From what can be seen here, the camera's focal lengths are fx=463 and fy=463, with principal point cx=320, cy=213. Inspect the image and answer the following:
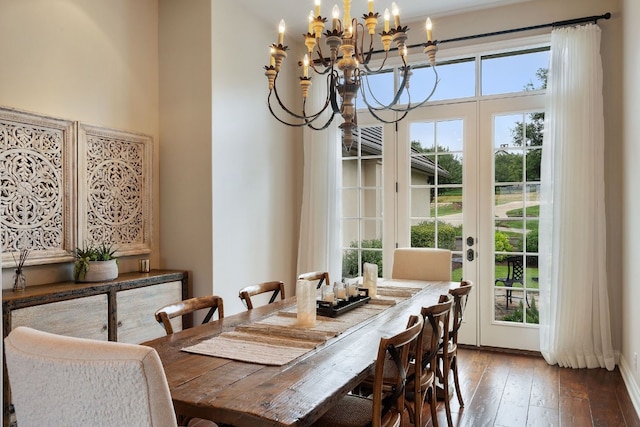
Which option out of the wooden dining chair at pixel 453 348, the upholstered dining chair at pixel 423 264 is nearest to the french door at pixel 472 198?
the upholstered dining chair at pixel 423 264

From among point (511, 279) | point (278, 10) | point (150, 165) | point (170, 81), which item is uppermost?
point (278, 10)

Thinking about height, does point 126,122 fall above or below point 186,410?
above

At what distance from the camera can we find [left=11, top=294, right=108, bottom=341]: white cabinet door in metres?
2.64

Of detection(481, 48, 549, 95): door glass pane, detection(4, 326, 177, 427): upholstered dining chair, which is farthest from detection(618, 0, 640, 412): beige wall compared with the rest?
detection(4, 326, 177, 427): upholstered dining chair

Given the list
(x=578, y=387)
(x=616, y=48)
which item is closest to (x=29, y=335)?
(x=578, y=387)

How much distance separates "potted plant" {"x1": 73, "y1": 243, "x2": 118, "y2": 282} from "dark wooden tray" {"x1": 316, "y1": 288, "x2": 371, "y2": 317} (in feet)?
5.30

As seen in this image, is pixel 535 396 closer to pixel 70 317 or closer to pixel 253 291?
pixel 253 291

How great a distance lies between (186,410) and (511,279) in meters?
3.64

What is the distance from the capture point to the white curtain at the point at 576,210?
376cm

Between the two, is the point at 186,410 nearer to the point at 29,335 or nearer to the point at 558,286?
the point at 29,335

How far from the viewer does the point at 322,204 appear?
4.82 metres

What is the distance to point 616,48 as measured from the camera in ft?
12.5

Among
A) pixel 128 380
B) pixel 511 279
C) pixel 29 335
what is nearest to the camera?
pixel 128 380

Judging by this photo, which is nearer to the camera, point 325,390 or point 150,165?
point 325,390
